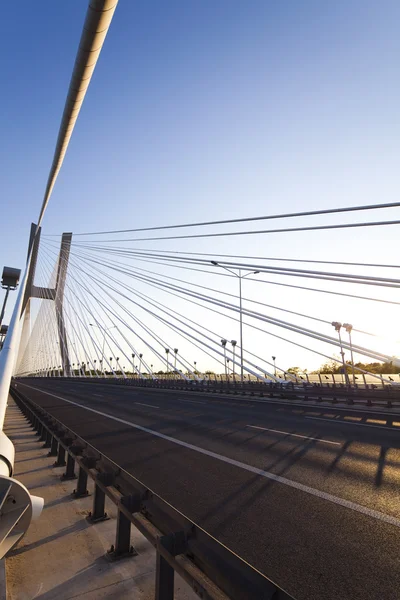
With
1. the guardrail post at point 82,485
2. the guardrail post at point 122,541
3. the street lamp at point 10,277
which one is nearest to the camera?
the guardrail post at point 122,541

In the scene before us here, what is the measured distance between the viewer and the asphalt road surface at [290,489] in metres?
3.92

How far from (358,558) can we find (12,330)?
571 centimetres

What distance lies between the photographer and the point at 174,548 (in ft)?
10.0

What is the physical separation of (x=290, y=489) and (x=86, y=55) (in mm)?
6968

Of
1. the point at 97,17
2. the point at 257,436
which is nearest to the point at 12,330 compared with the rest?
the point at 97,17

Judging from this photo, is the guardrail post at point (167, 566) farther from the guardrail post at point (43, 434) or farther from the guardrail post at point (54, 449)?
the guardrail post at point (43, 434)

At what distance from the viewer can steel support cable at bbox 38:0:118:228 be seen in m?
3.33

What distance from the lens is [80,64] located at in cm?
408

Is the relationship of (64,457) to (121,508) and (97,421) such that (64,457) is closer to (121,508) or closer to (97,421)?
(121,508)

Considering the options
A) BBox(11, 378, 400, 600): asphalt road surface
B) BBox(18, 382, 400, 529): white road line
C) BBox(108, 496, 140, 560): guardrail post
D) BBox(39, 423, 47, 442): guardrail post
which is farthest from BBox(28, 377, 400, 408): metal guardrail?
BBox(108, 496, 140, 560): guardrail post

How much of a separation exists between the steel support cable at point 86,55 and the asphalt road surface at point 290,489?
5732mm

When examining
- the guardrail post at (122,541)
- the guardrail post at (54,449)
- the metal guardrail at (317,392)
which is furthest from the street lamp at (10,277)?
the guardrail post at (122,541)

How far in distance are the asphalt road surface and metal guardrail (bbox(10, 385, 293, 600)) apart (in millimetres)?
1143

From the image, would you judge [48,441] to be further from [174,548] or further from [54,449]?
[174,548]
